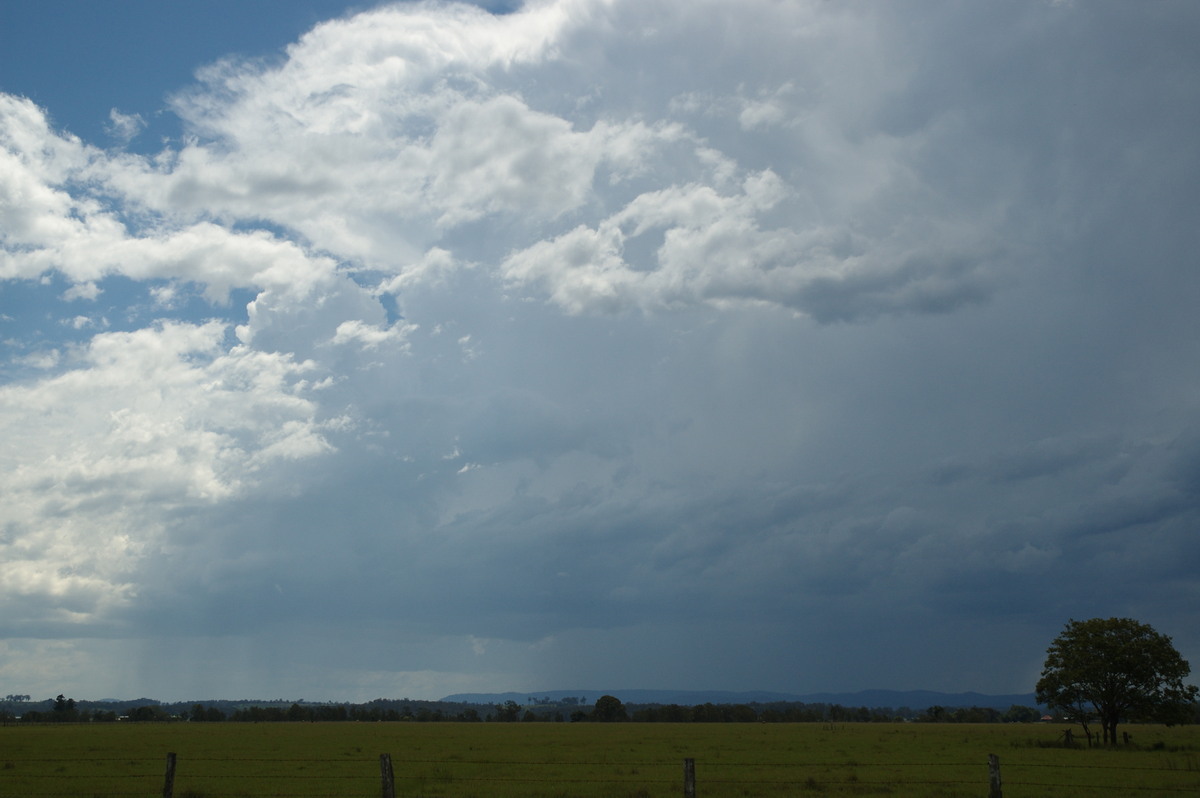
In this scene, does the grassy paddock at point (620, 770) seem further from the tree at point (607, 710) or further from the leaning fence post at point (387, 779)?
the tree at point (607, 710)

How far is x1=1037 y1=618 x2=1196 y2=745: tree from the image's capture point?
61781 mm

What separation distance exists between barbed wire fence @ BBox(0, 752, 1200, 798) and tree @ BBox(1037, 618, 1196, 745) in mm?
19151

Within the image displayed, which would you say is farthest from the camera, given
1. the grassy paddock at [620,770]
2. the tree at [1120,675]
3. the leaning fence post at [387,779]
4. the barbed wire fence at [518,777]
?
the tree at [1120,675]

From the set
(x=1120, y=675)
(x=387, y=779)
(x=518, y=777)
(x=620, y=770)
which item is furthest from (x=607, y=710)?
(x=387, y=779)

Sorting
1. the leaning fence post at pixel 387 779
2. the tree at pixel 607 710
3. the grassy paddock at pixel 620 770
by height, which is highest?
the leaning fence post at pixel 387 779

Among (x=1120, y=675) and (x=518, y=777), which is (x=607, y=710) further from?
(x=518, y=777)

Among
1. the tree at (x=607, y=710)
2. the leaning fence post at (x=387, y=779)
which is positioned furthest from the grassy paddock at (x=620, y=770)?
the tree at (x=607, y=710)

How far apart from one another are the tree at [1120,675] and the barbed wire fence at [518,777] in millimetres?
19151

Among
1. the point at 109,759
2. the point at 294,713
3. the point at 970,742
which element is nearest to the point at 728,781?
the point at 109,759

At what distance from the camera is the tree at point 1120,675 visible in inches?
2432

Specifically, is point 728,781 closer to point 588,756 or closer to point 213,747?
point 588,756

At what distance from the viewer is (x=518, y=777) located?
132ft

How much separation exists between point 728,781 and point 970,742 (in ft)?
142

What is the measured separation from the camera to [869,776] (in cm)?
4025
